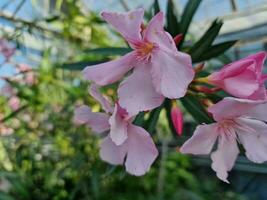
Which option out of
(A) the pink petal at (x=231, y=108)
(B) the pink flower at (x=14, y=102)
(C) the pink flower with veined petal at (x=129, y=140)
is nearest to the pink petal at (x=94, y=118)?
(C) the pink flower with veined petal at (x=129, y=140)

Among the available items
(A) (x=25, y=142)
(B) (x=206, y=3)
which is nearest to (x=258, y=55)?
(A) (x=25, y=142)

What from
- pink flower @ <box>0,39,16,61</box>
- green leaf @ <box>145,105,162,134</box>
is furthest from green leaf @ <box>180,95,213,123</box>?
pink flower @ <box>0,39,16,61</box>

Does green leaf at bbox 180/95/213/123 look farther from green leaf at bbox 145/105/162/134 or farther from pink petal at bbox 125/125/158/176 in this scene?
pink petal at bbox 125/125/158/176

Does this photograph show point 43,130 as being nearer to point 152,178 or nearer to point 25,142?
point 25,142

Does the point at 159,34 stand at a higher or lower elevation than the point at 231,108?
higher

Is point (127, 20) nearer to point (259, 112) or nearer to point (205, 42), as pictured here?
point (259, 112)

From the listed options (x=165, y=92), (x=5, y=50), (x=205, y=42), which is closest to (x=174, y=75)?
(x=165, y=92)
